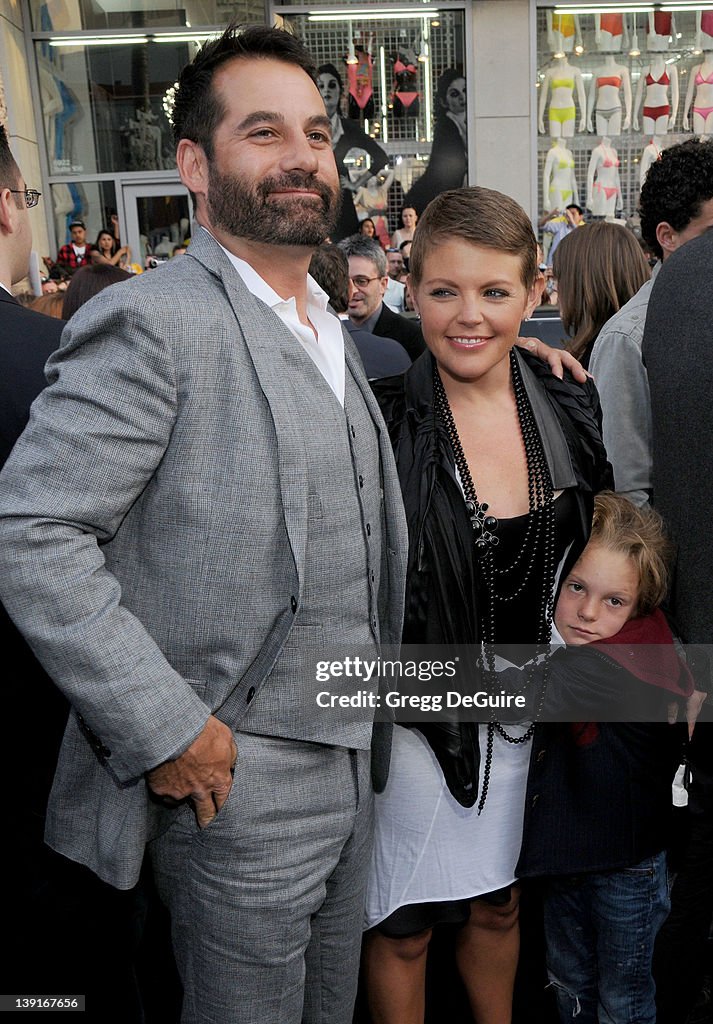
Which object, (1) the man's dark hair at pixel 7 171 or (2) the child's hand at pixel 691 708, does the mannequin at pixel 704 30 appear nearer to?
(1) the man's dark hair at pixel 7 171

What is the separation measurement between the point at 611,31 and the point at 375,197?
3793 mm

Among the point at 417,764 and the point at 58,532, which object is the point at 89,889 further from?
the point at 58,532

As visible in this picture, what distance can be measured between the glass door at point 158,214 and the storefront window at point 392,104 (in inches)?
86.3

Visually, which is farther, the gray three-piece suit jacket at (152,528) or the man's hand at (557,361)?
the man's hand at (557,361)

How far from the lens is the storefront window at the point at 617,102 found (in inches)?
475

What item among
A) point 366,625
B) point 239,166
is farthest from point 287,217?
point 366,625

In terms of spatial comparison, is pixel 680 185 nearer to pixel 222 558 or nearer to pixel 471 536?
pixel 471 536

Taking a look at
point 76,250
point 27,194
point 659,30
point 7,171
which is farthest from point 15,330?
point 659,30

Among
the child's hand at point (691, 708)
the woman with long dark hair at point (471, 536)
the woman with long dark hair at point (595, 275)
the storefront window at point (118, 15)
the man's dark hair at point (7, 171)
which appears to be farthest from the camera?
the storefront window at point (118, 15)

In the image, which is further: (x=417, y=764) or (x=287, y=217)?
(x=417, y=764)

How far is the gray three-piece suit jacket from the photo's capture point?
51.8 inches

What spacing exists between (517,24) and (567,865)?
39.7 ft

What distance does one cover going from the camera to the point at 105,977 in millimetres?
2055

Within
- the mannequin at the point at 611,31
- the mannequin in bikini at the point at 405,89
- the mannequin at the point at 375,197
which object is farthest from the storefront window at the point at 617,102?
the mannequin at the point at 375,197
